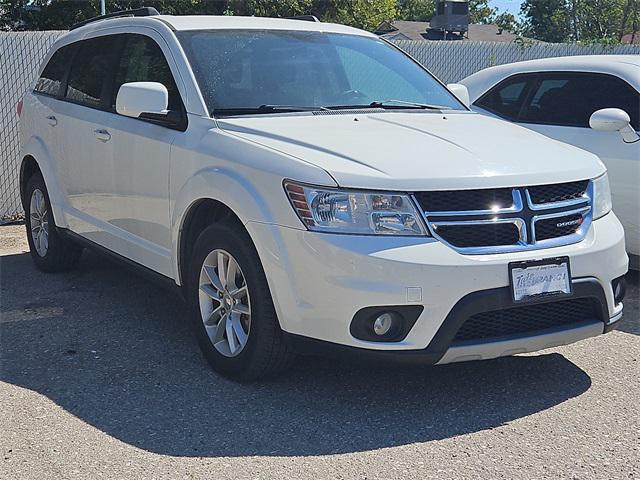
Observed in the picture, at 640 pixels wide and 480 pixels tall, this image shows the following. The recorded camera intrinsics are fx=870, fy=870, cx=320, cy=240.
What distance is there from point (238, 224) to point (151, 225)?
3.18 ft

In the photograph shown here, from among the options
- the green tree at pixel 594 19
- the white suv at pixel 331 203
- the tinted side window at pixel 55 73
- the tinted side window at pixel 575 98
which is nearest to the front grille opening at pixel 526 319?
the white suv at pixel 331 203

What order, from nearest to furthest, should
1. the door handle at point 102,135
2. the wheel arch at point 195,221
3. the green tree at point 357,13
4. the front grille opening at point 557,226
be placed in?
the front grille opening at point 557,226
the wheel arch at point 195,221
the door handle at point 102,135
the green tree at point 357,13

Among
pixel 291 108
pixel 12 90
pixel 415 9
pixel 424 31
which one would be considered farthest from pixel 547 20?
pixel 291 108

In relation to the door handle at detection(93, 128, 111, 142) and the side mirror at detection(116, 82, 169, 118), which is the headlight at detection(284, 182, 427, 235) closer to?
the side mirror at detection(116, 82, 169, 118)

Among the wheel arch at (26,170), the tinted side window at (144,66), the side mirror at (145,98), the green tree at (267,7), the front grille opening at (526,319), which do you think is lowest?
the front grille opening at (526,319)

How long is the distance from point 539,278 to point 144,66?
283cm

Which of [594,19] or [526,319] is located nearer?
[526,319]

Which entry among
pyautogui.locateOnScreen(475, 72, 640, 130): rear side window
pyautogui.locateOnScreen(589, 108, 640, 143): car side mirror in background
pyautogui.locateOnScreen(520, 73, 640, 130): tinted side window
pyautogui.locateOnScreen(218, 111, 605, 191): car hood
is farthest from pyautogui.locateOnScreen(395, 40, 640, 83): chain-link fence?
pyautogui.locateOnScreen(218, 111, 605, 191): car hood

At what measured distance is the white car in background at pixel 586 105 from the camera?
613cm

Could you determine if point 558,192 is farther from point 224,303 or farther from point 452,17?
point 452,17

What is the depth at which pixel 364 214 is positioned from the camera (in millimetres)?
3807

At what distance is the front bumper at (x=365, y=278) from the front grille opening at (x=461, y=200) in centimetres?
17

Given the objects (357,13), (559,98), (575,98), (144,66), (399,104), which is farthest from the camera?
(357,13)

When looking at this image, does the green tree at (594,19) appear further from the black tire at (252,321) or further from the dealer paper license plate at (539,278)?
the black tire at (252,321)
